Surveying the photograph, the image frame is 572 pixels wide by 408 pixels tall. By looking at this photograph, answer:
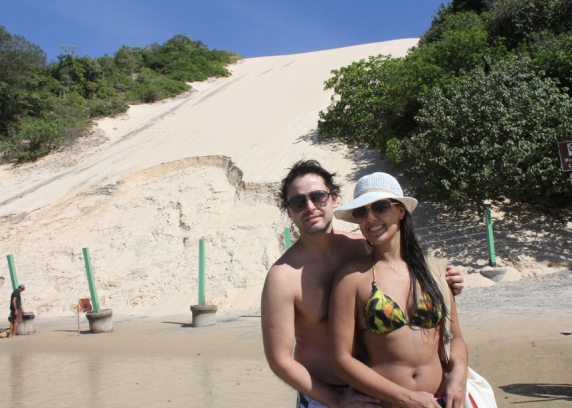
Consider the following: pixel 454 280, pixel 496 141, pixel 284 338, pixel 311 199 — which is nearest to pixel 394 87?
pixel 496 141

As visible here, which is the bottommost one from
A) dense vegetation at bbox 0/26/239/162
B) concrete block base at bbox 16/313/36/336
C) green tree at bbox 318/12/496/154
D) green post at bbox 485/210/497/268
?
concrete block base at bbox 16/313/36/336

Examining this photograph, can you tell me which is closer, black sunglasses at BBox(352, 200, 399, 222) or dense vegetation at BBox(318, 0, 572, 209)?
black sunglasses at BBox(352, 200, 399, 222)

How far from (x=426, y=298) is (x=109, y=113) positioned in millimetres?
31680

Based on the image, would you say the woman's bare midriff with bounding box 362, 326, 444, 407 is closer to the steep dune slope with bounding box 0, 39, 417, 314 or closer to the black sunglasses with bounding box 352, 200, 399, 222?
the black sunglasses with bounding box 352, 200, 399, 222

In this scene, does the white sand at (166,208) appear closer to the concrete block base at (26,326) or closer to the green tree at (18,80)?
the concrete block base at (26,326)

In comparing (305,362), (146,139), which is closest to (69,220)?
(146,139)

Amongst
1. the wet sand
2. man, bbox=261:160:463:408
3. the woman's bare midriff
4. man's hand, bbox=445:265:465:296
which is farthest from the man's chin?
the wet sand

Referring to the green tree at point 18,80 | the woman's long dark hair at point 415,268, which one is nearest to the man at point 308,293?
the woman's long dark hair at point 415,268

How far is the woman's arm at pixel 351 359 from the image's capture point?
222cm

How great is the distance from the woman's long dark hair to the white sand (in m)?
9.97

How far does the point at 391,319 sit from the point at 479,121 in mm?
12041

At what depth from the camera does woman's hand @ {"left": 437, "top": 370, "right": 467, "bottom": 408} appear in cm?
231

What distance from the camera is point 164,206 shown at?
19.2 metres

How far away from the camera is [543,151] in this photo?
12773 millimetres
